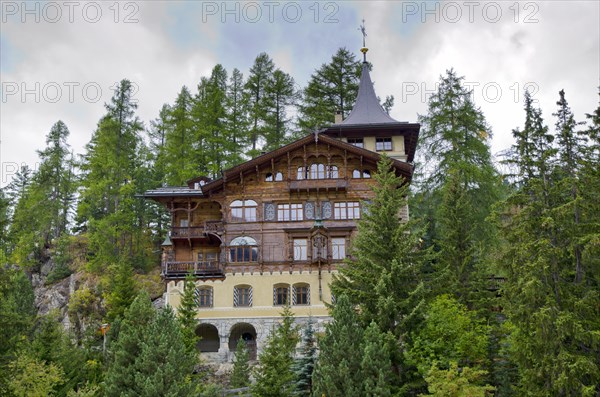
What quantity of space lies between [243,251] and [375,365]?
16669 millimetres

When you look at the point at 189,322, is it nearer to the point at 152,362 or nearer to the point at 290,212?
the point at 152,362

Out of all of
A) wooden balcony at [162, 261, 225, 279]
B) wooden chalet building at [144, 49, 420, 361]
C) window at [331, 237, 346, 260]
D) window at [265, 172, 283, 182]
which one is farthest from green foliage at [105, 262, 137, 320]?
window at [331, 237, 346, 260]

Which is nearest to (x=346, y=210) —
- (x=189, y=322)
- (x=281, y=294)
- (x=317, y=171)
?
(x=317, y=171)

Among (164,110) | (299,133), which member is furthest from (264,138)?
(164,110)

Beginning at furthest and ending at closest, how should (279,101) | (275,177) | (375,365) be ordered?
(279,101) < (275,177) < (375,365)

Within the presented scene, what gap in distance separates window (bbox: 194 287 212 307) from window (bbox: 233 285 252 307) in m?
1.53

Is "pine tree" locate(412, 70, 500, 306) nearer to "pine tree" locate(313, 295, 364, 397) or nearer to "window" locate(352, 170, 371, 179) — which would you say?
"window" locate(352, 170, 371, 179)

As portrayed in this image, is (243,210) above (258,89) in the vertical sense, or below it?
below

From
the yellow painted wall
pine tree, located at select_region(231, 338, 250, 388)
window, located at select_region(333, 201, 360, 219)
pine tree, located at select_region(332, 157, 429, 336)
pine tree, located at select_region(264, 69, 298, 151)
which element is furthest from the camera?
pine tree, located at select_region(264, 69, 298, 151)

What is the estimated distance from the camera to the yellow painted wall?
36.2m

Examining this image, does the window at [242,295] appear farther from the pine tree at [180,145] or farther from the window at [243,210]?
the pine tree at [180,145]

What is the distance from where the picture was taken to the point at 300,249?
124ft

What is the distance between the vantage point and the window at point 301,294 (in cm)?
3653

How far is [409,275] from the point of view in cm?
2666
